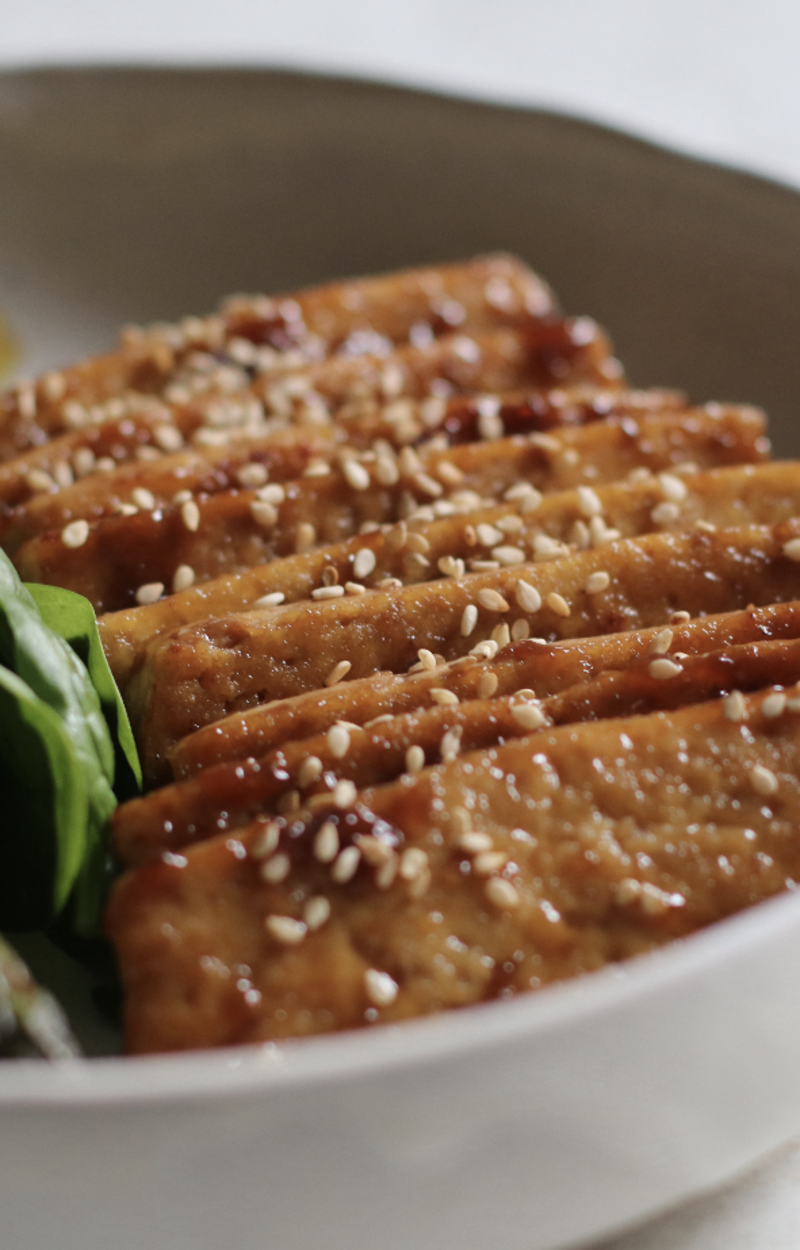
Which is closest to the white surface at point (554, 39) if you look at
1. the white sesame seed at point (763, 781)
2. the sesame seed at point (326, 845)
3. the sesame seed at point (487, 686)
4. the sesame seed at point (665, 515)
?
the sesame seed at point (665, 515)

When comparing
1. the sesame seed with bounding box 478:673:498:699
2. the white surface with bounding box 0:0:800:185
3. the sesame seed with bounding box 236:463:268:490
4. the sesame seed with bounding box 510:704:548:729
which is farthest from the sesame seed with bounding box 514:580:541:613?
the white surface with bounding box 0:0:800:185

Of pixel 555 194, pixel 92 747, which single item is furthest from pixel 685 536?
pixel 555 194

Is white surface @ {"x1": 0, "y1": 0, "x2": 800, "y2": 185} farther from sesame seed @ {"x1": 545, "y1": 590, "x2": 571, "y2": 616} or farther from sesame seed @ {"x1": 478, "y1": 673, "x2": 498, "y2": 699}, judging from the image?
sesame seed @ {"x1": 478, "y1": 673, "x2": 498, "y2": 699}

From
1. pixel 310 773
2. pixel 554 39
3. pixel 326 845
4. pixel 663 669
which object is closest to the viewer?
pixel 326 845

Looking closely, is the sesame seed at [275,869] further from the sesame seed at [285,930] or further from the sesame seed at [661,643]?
the sesame seed at [661,643]

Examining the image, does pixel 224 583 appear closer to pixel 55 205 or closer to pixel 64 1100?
pixel 64 1100

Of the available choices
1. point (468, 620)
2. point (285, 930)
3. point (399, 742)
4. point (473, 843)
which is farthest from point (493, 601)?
point (285, 930)

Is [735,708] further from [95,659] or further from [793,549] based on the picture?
[95,659]
